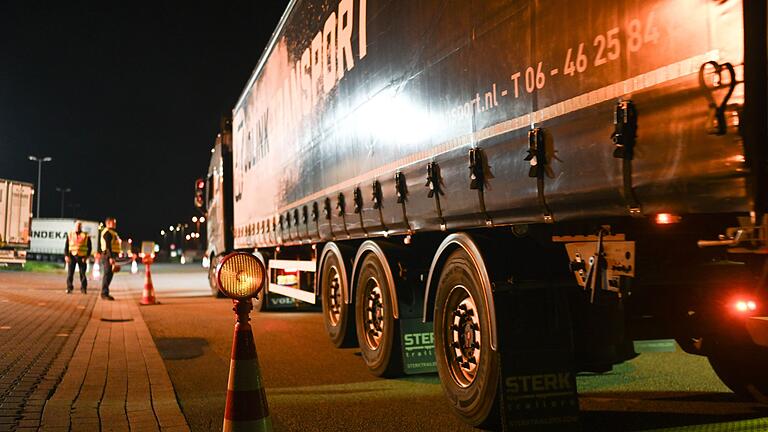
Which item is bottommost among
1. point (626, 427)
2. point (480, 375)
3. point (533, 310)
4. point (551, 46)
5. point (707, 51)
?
point (626, 427)

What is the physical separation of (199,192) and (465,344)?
1568 centimetres

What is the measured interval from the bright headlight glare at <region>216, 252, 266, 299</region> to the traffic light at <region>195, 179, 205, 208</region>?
15.9 meters

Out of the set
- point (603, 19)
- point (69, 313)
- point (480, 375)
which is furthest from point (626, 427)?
point (69, 313)

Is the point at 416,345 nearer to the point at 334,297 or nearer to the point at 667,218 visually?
the point at 334,297

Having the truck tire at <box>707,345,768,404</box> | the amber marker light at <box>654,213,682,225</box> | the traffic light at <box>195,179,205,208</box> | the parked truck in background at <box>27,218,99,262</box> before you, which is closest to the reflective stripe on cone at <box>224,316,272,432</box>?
the amber marker light at <box>654,213,682,225</box>

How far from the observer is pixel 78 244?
Answer: 1809 cm

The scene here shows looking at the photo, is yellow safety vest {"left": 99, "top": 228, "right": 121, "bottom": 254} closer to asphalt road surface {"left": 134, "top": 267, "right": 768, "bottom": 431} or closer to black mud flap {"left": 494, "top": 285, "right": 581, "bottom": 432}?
asphalt road surface {"left": 134, "top": 267, "right": 768, "bottom": 431}

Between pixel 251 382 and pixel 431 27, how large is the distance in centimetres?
295

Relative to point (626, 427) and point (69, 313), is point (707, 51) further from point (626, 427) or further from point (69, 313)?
point (69, 313)

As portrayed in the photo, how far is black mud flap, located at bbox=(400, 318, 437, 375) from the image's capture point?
6.71 m

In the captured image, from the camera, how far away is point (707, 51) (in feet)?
10.4

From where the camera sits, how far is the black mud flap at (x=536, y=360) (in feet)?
15.4

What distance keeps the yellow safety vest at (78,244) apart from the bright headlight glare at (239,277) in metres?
15.0

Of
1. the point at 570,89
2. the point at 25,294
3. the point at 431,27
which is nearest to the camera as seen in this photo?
the point at 570,89
